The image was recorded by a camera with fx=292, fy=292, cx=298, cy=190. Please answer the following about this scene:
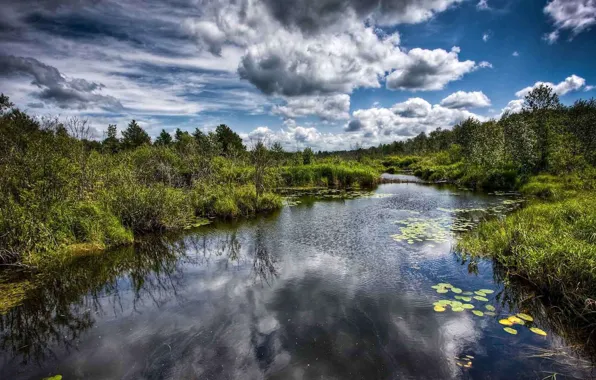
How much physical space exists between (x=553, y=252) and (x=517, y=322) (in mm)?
2160

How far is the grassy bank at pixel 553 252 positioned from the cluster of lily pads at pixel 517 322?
2.27ft

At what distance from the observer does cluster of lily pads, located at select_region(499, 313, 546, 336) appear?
19.0 ft

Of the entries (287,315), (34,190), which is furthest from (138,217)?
(287,315)

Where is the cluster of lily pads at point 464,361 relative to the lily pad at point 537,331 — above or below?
below

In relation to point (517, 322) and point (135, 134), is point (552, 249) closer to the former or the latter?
point (517, 322)

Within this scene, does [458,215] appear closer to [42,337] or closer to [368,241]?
[368,241]

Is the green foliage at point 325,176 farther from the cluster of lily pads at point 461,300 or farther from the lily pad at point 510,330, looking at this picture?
the lily pad at point 510,330

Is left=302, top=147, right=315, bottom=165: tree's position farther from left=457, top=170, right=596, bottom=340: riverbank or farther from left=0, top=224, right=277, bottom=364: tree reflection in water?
left=457, top=170, right=596, bottom=340: riverbank

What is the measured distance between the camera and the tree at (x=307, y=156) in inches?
1625

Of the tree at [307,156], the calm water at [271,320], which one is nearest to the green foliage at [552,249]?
the calm water at [271,320]

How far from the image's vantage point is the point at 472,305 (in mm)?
6840

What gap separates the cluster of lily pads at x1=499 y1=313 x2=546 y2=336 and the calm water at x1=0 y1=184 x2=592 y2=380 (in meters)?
0.12

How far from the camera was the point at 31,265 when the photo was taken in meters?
9.35

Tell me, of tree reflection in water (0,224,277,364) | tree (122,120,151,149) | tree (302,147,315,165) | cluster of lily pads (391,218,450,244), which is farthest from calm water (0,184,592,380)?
tree (122,120,151,149)
